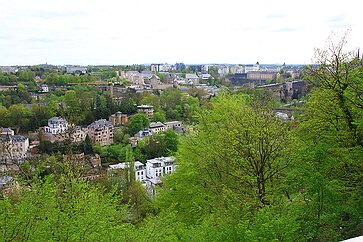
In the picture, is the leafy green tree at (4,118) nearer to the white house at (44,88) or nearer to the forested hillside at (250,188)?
the white house at (44,88)

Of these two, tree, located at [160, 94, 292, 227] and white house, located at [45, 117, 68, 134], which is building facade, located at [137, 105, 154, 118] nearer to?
white house, located at [45, 117, 68, 134]

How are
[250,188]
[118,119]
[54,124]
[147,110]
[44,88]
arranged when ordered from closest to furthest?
[250,188]
[54,124]
[118,119]
[147,110]
[44,88]

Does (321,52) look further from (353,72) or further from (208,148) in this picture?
(208,148)

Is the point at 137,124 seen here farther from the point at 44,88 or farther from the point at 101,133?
the point at 44,88

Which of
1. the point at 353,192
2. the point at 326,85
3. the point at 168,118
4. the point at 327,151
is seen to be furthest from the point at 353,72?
the point at 168,118

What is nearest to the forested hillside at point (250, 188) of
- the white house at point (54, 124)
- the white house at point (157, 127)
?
the white house at point (54, 124)

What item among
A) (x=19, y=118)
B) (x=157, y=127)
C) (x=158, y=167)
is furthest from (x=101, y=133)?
(x=158, y=167)

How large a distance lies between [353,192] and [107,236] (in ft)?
15.5

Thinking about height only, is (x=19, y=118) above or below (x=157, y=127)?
above

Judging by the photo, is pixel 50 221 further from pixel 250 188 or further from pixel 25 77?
pixel 25 77

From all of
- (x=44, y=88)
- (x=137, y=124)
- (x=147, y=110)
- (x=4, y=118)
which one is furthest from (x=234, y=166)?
(x=44, y=88)

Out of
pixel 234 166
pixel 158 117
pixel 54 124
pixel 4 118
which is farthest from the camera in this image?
pixel 158 117

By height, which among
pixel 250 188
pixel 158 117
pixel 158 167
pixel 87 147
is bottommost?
pixel 158 167

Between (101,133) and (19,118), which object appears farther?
(19,118)
